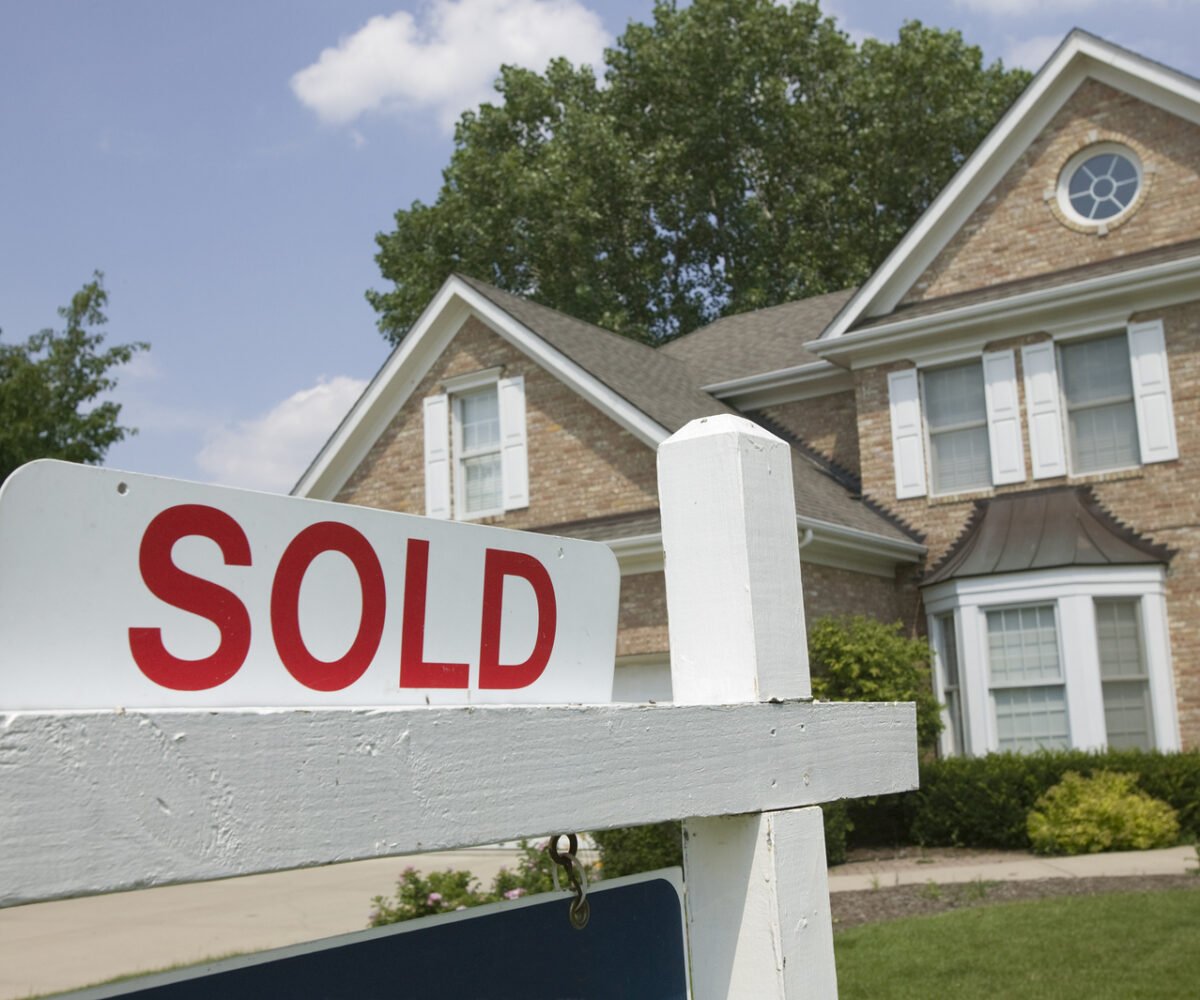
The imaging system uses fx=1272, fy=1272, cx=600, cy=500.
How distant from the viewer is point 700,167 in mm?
37125

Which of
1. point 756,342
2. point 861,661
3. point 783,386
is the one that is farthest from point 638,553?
point 756,342

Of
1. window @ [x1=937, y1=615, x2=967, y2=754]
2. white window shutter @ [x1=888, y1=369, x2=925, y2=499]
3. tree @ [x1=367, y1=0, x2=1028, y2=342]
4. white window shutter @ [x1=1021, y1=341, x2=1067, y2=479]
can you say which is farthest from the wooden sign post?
tree @ [x1=367, y1=0, x2=1028, y2=342]

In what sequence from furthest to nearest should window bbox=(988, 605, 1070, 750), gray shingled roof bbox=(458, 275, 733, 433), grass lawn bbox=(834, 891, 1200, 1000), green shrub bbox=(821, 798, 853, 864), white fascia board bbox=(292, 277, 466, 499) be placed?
white fascia board bbox=(292, 277, 466, 499)
gray shingled roof bbox=(458, 275, 733, 433)
window bbox=(988, 605, 1070, 750)
green shrub bbox=(821, 798, 853, 864)
grass lawn bbox=(834, 891, 1200, 1000)

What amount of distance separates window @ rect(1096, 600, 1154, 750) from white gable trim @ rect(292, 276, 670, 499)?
23.0 ft

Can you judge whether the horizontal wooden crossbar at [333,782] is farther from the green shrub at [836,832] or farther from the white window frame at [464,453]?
the white window frame at [464,453]

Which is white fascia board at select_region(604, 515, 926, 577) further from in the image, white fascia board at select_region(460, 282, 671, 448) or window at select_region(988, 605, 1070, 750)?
window at select_region(988, 605, 1070, 750)

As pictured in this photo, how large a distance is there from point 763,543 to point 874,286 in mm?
16349

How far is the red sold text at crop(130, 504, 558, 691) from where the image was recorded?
1.31m

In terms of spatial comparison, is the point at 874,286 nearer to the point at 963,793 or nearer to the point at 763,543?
the point at 963,793

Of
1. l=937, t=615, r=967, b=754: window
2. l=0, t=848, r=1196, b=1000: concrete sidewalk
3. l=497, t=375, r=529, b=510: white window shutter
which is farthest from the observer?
l=497, t=375, r=529, b=510: white window shutter

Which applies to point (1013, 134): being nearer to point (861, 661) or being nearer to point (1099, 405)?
point (1099, 405)

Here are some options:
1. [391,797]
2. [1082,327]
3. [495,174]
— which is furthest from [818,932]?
[495,174]

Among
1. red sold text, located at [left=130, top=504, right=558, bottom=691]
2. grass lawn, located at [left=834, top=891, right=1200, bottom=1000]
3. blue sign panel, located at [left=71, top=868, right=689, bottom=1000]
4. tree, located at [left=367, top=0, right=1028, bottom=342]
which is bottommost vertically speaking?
grass lawn, located at [left=834, top=891, right=1200, bottom=1000]

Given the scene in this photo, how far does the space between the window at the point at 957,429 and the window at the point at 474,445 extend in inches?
223
